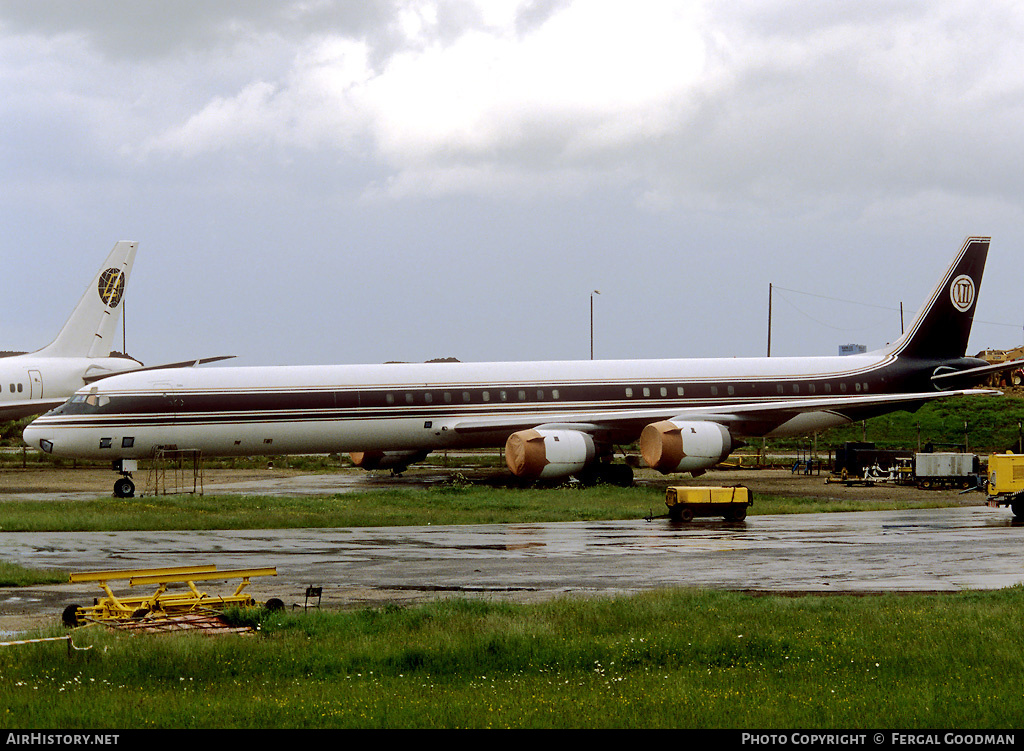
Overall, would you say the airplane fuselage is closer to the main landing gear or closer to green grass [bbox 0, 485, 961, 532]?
the main landing gear

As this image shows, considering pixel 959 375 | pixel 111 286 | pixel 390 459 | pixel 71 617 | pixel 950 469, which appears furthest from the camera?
pixel 111 286

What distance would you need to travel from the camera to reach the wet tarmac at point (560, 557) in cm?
1728

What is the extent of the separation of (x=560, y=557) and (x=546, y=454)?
640 inches

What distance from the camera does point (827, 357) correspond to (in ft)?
149

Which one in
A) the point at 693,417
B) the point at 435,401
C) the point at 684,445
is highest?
the point at 435,401

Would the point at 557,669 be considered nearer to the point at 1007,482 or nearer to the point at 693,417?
the point at 1007,482

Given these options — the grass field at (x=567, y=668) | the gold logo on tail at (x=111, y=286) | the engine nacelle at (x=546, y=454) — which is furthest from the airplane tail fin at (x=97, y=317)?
the grass field at (x=567, y=668)

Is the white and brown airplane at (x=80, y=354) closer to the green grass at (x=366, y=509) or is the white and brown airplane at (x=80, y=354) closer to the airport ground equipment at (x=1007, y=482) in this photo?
the green grass at (x=366, y=509)

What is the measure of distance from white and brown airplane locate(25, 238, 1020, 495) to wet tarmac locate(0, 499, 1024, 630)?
1095 centimetres

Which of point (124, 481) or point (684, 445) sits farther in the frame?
point (684, 445)

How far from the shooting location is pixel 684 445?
37719 millimetres

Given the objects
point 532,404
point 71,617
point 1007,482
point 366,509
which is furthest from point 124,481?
point 1007,482

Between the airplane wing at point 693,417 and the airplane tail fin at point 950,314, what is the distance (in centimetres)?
374
